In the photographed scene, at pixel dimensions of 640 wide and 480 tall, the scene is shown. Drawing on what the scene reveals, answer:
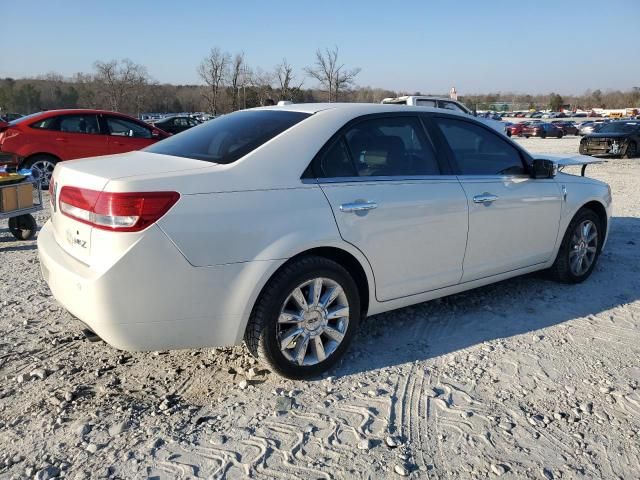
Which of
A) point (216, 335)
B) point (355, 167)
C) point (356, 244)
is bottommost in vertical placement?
point (216, 335)

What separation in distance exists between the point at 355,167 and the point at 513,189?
1483mm

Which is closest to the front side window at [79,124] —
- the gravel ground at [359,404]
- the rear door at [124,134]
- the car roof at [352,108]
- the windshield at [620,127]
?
the rear door at [124,134]

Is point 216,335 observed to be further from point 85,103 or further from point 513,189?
point 85,103

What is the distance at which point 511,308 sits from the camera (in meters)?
4.36

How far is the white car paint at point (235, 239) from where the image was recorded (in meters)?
2.62

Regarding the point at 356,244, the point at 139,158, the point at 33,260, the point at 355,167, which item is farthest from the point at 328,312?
the point at 33,260

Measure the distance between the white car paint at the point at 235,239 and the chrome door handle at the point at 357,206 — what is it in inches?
1.0

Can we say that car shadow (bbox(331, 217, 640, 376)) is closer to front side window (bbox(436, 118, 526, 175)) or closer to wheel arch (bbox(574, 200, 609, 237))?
wheel arch (bbox(574, 200, 609, 237))

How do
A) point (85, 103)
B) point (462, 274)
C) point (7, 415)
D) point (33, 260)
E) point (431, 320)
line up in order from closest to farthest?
point (7, 415) → point (462, 274) → point (431, 320) → point (33, 260) → point (85, 103)

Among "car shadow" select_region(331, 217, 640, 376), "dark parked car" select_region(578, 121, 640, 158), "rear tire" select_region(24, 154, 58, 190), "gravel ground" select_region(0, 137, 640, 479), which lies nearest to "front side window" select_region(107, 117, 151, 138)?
"rear tire" select_region(24, 154, 58, 190)

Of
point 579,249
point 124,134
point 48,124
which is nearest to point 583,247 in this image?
point 579,249

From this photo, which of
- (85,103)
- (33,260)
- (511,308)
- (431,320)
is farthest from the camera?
(85,103)

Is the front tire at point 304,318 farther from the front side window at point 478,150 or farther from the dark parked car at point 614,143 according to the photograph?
the dark parked car at point 614,143

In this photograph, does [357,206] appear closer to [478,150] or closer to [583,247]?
[478,150]
